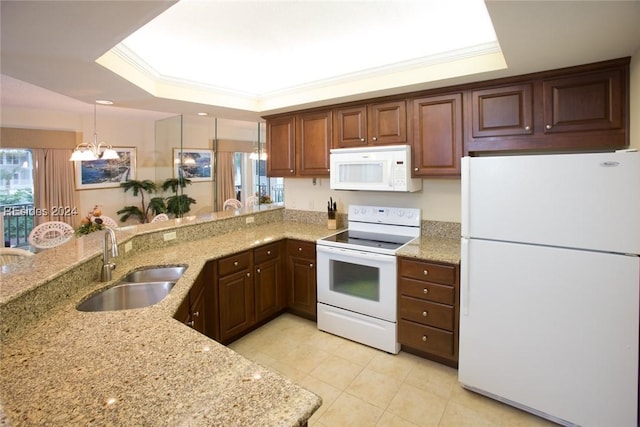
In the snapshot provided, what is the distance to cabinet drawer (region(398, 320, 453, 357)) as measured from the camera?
8.39ft

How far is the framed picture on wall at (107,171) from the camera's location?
6043mm

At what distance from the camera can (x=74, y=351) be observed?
1266 millimetres

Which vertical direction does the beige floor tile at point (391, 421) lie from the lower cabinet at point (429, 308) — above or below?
below

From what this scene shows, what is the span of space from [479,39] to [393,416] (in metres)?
2.58

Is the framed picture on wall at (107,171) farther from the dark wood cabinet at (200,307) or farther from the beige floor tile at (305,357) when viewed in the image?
the beige floor tile at (305,357)

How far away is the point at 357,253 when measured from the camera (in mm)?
2910

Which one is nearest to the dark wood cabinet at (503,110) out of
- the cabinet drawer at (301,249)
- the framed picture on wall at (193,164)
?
the cabinet drawer at (301,249)

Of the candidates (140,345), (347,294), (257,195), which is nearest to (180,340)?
(140,345)

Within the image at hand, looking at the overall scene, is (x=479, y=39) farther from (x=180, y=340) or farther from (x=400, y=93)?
(x=180, y=340)

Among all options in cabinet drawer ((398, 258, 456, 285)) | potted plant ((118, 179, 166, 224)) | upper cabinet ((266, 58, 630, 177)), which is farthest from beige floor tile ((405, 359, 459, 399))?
potted plant ((118, 179, 166, 224))

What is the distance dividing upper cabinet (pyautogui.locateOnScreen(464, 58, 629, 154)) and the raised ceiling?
0.13 m

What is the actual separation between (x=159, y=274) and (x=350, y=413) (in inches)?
61.8

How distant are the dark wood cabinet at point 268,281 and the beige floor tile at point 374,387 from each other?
3.63 ft

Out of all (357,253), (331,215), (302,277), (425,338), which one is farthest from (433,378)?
(331,215)
